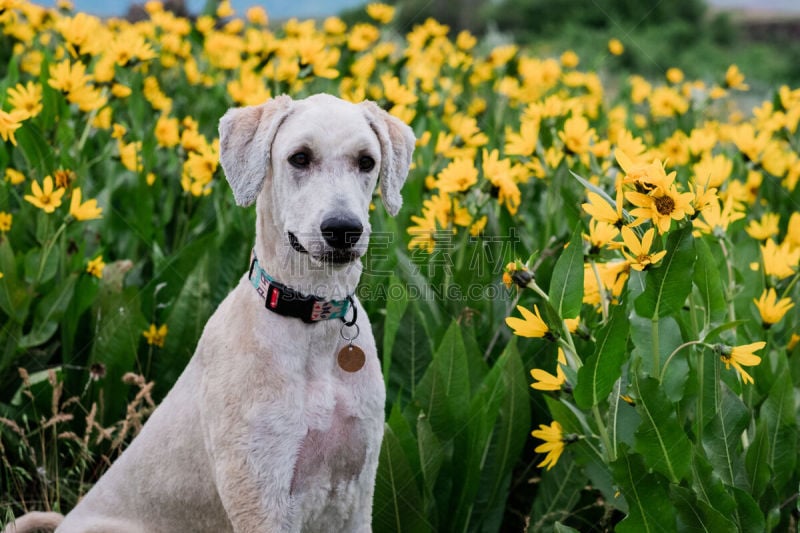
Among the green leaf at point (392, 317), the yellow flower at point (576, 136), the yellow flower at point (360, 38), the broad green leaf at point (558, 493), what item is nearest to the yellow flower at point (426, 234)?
the green leaf at point (392, 317)

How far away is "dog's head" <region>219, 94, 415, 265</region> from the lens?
236 centimetres

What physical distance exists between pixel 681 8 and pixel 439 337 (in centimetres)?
2000

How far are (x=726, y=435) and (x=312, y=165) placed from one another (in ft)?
4.84

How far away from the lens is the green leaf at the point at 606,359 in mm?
2443

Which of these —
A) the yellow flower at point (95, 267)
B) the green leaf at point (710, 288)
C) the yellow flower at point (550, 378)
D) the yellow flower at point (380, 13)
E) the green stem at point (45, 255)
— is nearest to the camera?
the yellow flower at point (550, 378)

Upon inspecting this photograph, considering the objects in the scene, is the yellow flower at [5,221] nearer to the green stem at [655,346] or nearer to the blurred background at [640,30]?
the green stem at [655,346]

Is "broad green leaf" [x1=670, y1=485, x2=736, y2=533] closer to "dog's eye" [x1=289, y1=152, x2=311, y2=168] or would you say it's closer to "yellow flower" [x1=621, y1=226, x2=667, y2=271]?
"yellow flower" [x1=621, y1=226, x2=667, y2=271]

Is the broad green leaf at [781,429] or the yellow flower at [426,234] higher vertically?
the yellow flower at [426,234]

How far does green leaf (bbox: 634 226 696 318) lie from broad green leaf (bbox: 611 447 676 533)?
389 mm

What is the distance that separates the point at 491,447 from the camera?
338 cm

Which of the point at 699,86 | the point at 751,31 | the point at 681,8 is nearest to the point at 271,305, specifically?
the point at 699,86

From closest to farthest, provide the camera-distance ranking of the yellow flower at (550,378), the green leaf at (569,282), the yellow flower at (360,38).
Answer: the green leaf at (569,282) < the yellow flower at (550,378) < the yellow flower at (360,38)

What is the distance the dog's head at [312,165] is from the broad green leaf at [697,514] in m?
1.04

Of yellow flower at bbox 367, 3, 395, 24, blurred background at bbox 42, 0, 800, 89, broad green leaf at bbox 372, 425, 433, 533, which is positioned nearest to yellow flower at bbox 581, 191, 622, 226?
broad green leaf at bbox 372, 425, 433, 533
